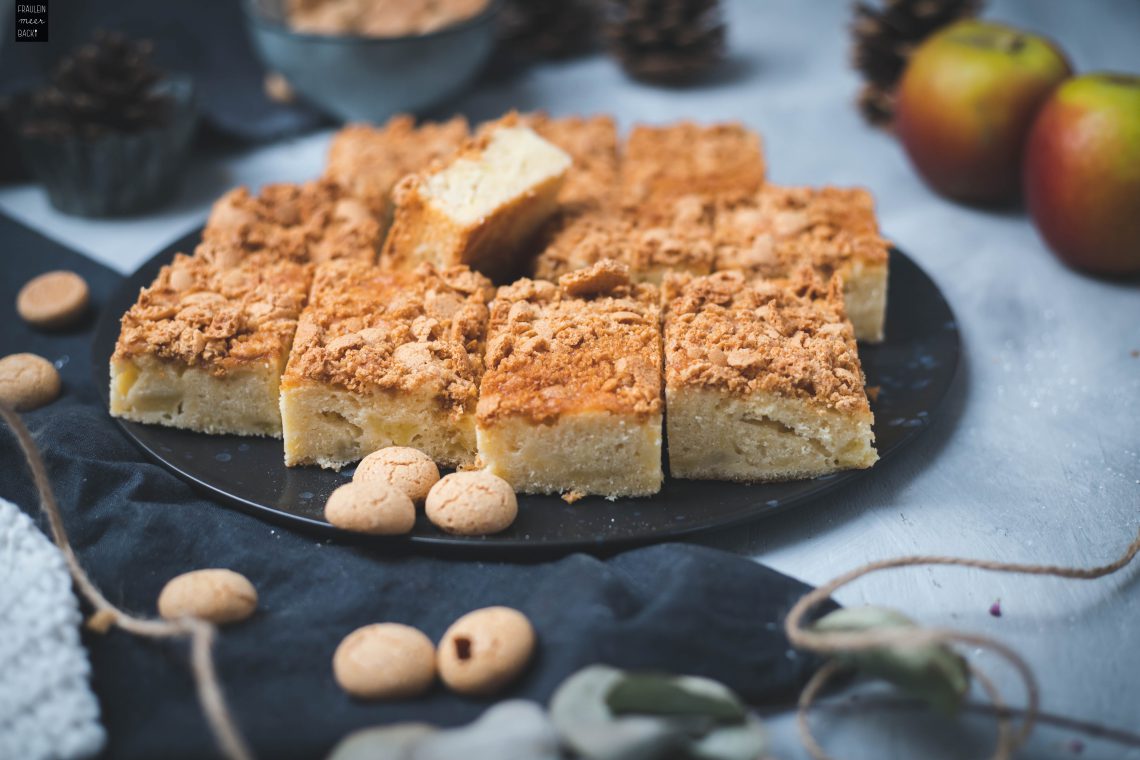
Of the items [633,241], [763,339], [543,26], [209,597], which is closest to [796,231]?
[633,241]

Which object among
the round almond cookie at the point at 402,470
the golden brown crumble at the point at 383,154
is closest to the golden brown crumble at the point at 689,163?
the golden brown crumble at the point at 383,154

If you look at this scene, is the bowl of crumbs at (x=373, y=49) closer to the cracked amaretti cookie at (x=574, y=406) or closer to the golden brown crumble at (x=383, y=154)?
the golden brown crumble at (x=383, y=154)

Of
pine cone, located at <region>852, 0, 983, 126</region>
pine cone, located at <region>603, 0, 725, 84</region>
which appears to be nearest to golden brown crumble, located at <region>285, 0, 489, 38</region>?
pine cone, located at <region>603, 0, 725, 84</region>

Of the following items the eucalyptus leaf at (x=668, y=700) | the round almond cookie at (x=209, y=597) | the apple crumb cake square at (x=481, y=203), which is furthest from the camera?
the apple crumb cake square at (x=481, y=203)

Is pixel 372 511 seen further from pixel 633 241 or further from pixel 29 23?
pixel 29 23

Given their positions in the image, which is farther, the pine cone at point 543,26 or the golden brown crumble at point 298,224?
the pine cone at point 543,26

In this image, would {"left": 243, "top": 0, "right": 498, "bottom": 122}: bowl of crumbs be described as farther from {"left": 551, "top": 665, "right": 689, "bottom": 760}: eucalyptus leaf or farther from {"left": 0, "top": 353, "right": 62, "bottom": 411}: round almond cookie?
{"left": 551, "top": 665, "right": 689, "bottom": 760}: eucalyptus leaf
